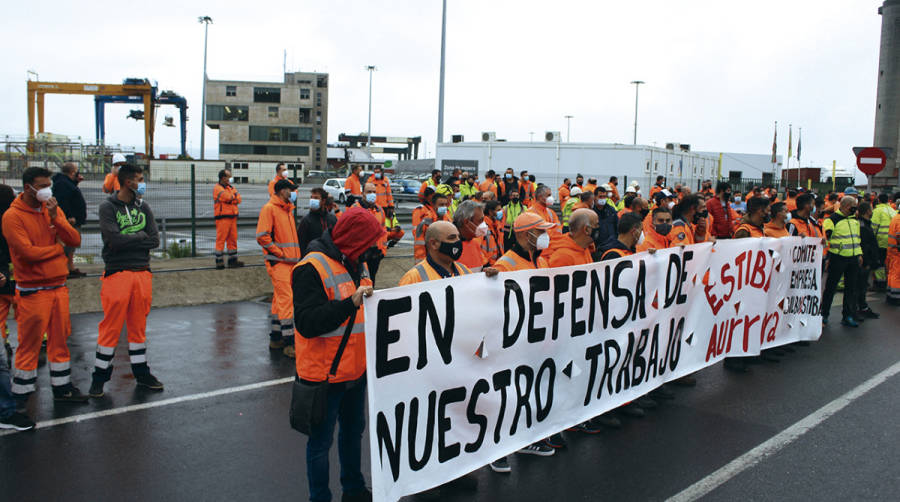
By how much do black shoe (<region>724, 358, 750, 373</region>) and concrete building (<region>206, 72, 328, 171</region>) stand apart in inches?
3501

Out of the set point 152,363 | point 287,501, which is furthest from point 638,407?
point 152,363

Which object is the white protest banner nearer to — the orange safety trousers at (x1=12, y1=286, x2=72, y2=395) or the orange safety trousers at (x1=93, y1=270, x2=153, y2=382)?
the orange safety trousers at (x1=93, y1=270, x2=153, y2=382)

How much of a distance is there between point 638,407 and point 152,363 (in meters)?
4.96

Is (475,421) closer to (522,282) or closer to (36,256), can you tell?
(522,282)

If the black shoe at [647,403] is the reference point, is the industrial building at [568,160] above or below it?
above

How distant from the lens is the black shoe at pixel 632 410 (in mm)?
6109

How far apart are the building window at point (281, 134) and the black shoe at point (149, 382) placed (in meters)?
91.2

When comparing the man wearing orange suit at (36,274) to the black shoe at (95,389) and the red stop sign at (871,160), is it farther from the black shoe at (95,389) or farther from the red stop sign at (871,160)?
the red stop sign at (871,160)

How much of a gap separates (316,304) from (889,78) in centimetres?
6627

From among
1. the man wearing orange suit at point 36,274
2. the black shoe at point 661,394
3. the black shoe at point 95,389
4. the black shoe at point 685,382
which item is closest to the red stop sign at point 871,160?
the black shoe at point 685,382

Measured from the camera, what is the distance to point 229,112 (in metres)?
94.0

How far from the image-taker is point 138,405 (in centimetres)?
602

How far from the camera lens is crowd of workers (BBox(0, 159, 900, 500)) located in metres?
3.86

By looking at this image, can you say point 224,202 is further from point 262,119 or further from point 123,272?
point 262,119
